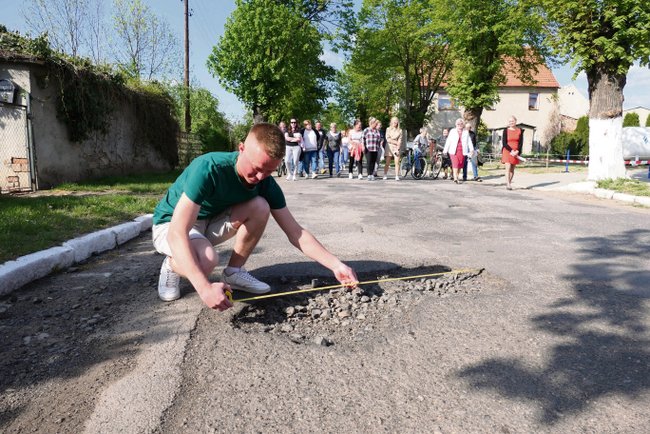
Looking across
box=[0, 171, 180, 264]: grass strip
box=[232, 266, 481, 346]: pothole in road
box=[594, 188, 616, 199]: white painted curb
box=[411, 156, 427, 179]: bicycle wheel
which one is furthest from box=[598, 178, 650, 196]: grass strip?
box=[0, 171, 180, 264]: grass strip

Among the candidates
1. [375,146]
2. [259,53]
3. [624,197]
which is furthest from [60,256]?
[259,53]

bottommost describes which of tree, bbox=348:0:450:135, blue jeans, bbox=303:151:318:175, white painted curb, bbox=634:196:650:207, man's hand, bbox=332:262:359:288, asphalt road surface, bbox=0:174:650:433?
asphalt road surface, bbox=0:174:650:433

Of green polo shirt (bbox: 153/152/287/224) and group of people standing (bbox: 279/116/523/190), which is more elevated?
group of people standing (bbox: 279/116/523/190)

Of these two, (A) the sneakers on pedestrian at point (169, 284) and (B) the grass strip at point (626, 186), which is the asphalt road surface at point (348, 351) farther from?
(B) the grass strip at point (626, 186)

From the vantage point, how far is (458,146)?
13.7 meters

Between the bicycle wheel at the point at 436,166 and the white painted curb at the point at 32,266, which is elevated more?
the bicycle wheel at the point at 436,166

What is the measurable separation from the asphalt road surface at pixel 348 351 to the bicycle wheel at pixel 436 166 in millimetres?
11870

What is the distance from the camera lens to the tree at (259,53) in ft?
82.6

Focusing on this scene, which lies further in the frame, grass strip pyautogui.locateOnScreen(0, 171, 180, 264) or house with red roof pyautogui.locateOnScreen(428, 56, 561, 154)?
house with red roof pyautogui.locateOnScreen(428, 56, 561, 154)

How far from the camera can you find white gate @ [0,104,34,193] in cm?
922

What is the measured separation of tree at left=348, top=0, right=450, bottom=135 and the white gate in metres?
25.5

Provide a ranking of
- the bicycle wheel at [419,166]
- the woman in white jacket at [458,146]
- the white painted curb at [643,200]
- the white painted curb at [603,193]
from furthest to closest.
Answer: the bicycle wheel at [419,166]
the woman in white jacket at [458,146]
the white painted curb at [603,193]
the white painted curb at [643,200]

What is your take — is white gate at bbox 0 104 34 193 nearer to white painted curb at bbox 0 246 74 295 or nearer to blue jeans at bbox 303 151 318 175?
white painted curb at bbox 0 246 74 295

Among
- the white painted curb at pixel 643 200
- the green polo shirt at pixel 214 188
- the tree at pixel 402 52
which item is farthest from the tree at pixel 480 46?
the green polo shirt at pixel 214 188
